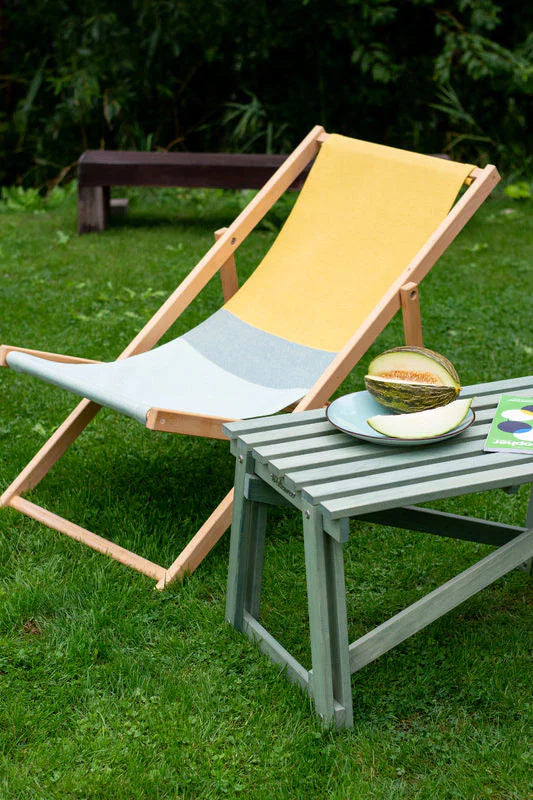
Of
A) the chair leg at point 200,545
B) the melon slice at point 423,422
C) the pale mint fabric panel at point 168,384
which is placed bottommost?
the chair leg at point 200,545

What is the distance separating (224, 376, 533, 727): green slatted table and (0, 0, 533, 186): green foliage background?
20.1ft

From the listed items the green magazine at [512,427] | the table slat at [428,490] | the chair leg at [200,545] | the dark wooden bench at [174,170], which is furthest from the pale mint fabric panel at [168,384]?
the dark wooden bench at [174,170]

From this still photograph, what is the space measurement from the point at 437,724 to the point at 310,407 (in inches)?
36.5

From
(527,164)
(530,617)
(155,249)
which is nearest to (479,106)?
(527,164)

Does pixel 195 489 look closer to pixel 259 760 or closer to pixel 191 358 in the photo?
pixel 191 358

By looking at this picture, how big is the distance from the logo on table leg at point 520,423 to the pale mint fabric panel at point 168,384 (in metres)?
0.73

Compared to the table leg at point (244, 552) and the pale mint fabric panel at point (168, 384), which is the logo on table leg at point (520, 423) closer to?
the table leg at point (244, 552)

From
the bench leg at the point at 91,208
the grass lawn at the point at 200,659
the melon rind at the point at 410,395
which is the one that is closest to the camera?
the grass lawn at the point at 200,659

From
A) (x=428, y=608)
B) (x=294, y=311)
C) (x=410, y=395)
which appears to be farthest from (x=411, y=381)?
(x=294, y=311)

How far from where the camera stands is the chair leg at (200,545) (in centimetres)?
253

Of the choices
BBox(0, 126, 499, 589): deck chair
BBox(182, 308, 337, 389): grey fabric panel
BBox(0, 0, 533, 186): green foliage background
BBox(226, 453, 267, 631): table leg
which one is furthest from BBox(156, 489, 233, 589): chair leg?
BBox(0, 0, 533, 186): green foliage background

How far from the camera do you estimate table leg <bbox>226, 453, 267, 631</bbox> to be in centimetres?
221

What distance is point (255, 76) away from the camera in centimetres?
858

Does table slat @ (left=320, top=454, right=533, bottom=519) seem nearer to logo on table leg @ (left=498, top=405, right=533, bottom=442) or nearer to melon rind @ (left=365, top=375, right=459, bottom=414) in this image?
logo on table leg @ (left=498, top=405, right=533, bottom=442)
